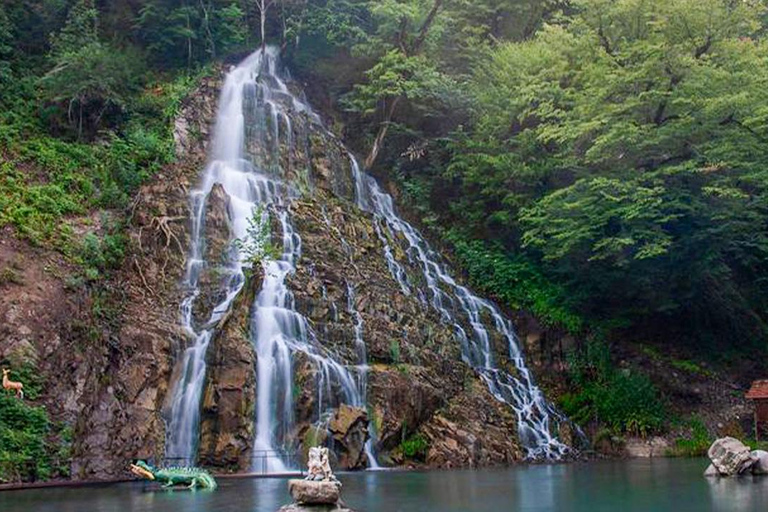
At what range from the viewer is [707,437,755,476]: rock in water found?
15.1 m

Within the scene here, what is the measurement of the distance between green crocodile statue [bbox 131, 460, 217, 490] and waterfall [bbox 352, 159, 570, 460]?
32.3ft

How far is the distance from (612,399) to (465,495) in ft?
42.4

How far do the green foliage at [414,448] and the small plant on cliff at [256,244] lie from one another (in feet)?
19.5

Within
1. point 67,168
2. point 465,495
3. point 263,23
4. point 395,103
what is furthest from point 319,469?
point 263,23

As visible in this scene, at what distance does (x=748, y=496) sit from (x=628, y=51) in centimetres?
1687

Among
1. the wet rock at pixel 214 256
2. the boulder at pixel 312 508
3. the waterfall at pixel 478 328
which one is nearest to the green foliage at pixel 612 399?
the waterfall at pixel 478 328

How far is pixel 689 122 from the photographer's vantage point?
77.0ft

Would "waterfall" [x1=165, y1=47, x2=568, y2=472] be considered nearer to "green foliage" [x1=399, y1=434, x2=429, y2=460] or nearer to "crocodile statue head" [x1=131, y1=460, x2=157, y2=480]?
"green foliage" [x1=399, y1=434, x2=429, y2=460]

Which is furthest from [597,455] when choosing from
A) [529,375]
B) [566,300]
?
[566,300]

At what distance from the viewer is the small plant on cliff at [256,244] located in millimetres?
20672

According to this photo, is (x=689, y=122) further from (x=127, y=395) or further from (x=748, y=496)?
(x=127, y=395)

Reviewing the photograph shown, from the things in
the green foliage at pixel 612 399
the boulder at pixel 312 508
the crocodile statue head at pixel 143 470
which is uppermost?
the green foliage at pixel 612 399

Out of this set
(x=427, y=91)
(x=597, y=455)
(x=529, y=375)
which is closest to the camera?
(x=597, y=455)

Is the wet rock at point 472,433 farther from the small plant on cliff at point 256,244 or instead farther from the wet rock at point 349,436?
the small plant on cliff at point 256,244
